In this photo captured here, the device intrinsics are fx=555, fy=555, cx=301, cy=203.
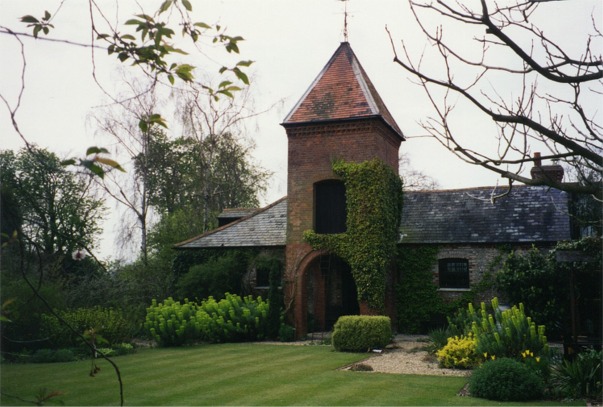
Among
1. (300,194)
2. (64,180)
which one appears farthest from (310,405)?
(64,180)

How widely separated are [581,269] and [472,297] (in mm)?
4456

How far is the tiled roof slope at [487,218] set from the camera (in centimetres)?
2162

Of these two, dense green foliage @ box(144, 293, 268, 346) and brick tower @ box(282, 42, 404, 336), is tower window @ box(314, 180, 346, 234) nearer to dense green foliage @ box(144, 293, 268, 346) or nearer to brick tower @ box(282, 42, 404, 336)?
brick tower @ box(282, 42, 404, 336)

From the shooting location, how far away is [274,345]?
18297 millimetres

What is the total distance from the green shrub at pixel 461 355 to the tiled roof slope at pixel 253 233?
10394 mm

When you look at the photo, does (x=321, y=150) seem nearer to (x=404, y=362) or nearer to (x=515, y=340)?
(x=404, y=362)

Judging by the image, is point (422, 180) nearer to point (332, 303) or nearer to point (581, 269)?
point (332, 303)

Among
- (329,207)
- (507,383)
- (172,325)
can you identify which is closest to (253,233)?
(329,207)

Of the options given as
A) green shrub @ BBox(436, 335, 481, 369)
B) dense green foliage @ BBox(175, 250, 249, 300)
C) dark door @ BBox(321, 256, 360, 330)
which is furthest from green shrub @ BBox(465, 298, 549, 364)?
dense green foliage @ BBox(175, 250, 249, 300)

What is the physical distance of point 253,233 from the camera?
2425cm

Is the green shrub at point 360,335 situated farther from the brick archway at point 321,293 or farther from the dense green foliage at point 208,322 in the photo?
the brick archway at point 321,293

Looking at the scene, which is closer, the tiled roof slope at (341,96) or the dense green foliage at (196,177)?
the tiled roof slope at (341,96)

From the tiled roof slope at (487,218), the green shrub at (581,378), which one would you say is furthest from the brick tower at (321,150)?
the green shrub at (581,378)

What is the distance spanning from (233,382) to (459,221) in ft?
47.7
